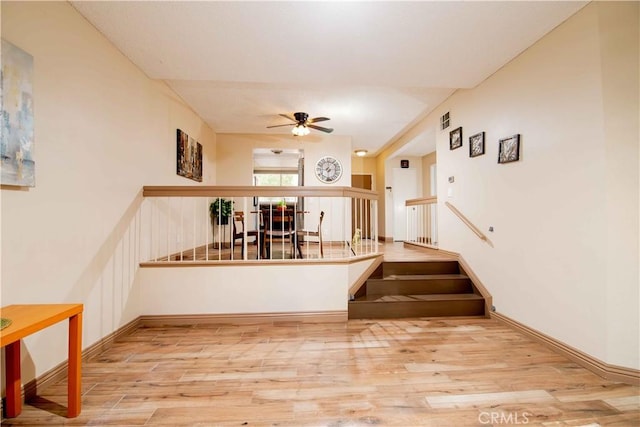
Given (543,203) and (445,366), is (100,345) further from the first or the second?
(543,203)

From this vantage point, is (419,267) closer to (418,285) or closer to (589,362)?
(418,285)

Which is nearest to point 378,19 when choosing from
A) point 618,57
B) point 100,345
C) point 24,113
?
point 618,57

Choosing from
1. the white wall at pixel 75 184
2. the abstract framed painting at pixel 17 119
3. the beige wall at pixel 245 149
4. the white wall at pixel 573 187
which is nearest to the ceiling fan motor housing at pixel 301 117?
the beige wall at pixel 245 149

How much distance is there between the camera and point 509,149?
3027 mm

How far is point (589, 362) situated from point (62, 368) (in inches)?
163

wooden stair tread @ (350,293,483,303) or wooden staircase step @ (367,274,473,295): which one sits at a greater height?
wooden staircase step @ (367,274,473,295)

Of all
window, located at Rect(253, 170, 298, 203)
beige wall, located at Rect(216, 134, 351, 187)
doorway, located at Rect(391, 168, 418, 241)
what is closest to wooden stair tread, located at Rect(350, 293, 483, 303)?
beige wall, located at Rect(216, 134, 351, 187)

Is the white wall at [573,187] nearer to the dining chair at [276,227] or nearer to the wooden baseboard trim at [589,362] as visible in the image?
the wooden baseboard trim at [589,362]

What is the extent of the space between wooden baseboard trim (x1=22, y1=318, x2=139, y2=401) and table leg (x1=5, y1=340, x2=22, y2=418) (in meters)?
0.14

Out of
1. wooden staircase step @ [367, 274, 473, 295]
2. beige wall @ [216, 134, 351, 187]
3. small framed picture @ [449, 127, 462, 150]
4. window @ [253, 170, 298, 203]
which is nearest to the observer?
wooden staircase step @ [367, 274, 473, 295]

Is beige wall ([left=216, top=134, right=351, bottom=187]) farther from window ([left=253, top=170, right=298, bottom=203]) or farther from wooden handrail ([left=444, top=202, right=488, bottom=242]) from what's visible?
window ([left=253, top=170, right=298, bottom=203])

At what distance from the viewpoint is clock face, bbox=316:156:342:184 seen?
21.7 feet

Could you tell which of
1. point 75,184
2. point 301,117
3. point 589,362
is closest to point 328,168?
point 301,117

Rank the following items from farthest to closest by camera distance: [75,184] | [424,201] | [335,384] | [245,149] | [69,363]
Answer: [245,149] < [424,201] < [75,184] < [335,384] < [69,363]
